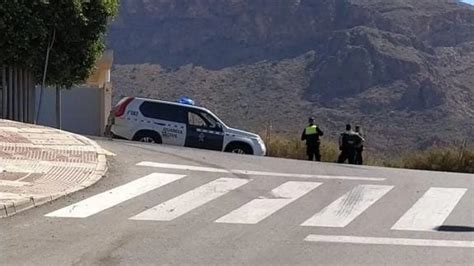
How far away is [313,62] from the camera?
61.0 m

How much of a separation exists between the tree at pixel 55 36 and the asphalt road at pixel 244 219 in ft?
23.2

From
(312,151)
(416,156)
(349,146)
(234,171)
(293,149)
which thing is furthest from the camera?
(416,156)

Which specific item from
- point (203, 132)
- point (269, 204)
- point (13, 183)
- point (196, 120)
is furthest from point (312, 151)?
point (13, 183)

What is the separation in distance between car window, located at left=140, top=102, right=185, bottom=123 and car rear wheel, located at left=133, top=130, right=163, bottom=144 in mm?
481

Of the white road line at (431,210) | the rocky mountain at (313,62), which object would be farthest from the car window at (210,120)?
the rocky mountain at (313,62)

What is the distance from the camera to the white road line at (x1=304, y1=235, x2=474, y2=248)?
10.6 m

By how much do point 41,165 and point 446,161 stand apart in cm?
1877

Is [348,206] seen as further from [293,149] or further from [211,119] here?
[293,149]

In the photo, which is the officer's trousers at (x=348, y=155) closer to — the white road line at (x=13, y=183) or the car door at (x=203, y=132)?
the car door at (x=203, y=132)

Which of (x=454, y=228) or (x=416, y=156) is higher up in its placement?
(x=454, y=228)

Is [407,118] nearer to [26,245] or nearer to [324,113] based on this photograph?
[324,113]

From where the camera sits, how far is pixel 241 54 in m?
65.8

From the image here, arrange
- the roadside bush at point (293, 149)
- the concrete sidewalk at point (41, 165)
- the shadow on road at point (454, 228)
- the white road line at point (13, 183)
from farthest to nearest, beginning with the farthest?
1. the roadside bush at point (293, 149)
2. the white road line at point (13, 183)
3. the concrete sidewalk at point (41, 165)
4. the shadow on road at point (454, 228)

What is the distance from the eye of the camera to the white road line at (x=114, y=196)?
Answer: 12038 mm
